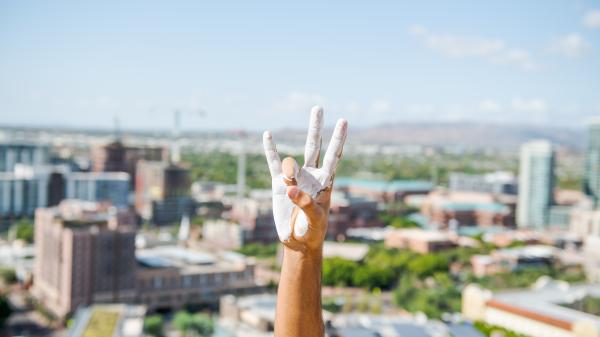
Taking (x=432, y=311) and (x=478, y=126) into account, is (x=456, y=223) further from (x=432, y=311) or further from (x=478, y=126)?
(x=478, y=126)

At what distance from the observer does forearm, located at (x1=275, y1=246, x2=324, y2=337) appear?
2.78 metres

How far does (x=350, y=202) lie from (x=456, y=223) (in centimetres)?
442

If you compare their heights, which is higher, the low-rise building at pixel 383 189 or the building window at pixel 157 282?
the low-rise building at pixel 383 189

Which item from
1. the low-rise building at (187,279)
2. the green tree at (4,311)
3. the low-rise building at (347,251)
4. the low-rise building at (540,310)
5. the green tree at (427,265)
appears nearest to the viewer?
the low-rise building at (540,310)

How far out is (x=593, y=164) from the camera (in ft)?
112

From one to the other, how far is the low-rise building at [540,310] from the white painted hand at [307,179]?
1006cm

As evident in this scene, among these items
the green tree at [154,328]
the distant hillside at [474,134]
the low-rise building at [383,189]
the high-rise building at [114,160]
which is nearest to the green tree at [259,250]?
the green tree at [154,328]

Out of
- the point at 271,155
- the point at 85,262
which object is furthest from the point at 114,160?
the point at 271,155

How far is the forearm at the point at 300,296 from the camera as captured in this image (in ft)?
9.11

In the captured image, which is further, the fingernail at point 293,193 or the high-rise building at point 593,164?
the high-rise building at point 593,164

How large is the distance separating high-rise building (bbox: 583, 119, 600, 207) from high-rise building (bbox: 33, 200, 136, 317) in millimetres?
24270

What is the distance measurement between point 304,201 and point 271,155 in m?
0.28

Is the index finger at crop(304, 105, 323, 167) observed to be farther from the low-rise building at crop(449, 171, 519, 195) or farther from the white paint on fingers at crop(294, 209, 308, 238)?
the low-rise building at crop(449, 171, 519, 195)

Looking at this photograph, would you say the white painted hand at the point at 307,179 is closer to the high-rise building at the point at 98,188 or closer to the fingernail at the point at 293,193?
the fingernail at the point at 293,193
